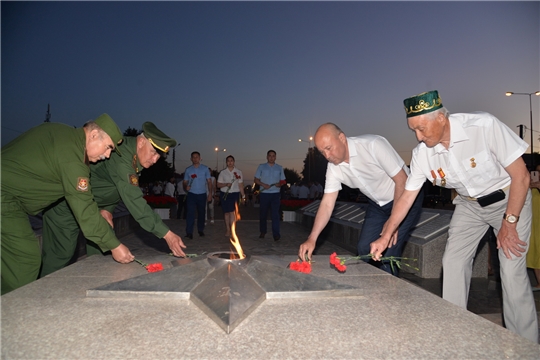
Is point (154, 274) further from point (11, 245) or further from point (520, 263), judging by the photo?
point (520, 263)

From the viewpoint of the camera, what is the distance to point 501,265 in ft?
9.12

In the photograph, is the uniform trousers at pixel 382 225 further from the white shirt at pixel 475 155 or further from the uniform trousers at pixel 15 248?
the uniform trousers at pixel 15 248

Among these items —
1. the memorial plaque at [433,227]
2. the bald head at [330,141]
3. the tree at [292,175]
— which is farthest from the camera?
the tree at [292,175]

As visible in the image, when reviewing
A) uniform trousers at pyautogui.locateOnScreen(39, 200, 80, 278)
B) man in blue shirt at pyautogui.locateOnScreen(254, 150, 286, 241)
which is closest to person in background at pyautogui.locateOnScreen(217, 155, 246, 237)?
man in blue shirt at pyautogui.locateOnScreen(254, 150, 286, 241)

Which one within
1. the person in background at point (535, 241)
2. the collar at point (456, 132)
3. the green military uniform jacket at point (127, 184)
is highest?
the collar at point (456, 132)

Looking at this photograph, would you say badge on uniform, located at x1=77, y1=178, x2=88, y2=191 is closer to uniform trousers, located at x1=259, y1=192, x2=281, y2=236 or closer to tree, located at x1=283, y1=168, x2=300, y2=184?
uniform trousers, located at x1=259, y1=192, x2=281, y2=236

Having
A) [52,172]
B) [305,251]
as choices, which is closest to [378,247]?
[305,251]

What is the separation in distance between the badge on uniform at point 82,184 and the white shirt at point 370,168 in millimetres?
2142

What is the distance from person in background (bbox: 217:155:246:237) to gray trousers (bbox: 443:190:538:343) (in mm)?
6947

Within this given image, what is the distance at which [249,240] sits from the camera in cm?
915

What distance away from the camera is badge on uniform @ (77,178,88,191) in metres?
2.69

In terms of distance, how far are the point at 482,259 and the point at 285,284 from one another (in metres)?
4.58

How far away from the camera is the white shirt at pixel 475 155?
264 centimetres

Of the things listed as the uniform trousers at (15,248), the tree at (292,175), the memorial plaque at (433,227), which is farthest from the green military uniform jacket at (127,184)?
the tree at (292,175)
